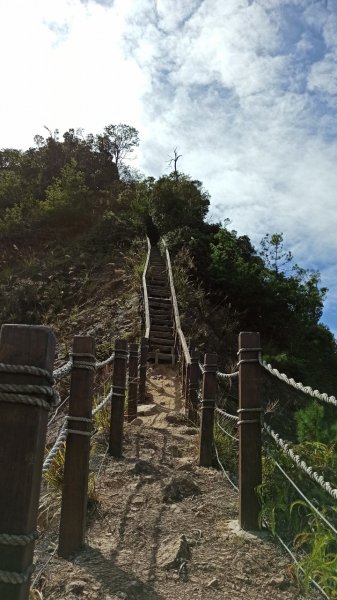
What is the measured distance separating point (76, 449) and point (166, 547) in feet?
2.67

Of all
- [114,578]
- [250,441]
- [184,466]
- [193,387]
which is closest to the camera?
[114,578]

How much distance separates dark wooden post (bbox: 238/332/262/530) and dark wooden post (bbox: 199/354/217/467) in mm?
1601

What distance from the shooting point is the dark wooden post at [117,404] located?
4.98 m

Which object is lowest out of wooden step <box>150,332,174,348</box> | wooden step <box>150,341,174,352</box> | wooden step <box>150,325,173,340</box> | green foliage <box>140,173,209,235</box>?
wooden step <box>150,341,174,352</box>

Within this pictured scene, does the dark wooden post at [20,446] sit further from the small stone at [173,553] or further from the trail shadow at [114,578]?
the small stone at [173,553]

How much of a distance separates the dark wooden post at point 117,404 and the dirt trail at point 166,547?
0.41 feet

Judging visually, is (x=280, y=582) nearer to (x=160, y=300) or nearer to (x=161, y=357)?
(x=161, y=357)

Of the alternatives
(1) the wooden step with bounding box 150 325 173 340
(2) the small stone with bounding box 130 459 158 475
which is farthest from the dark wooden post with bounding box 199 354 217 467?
(1) the wooden step with bounding box 150 325 173 340

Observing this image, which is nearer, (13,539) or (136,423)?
(13,539)

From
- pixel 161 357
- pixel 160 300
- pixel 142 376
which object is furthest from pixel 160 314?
pixel 142 376

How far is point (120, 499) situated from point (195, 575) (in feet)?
3.87

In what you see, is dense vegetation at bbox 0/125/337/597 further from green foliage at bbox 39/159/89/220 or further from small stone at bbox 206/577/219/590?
small stone at bbox 206/577/219/590

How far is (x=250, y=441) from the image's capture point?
10.9ft

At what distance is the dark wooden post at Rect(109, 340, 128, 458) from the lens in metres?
4.98
